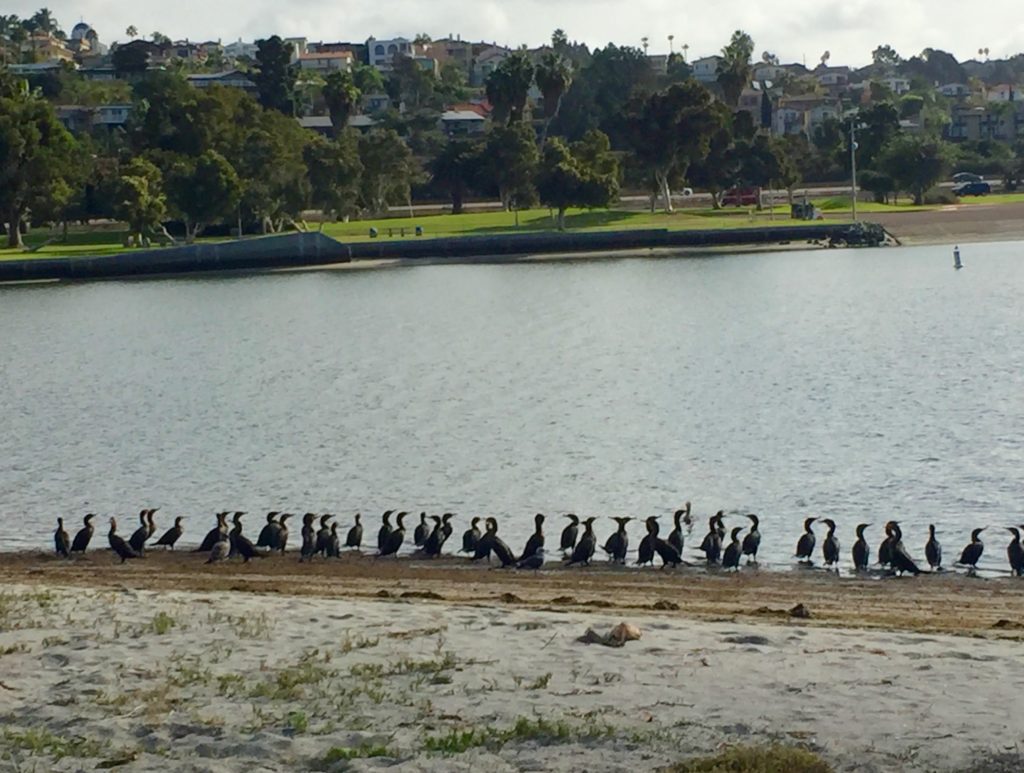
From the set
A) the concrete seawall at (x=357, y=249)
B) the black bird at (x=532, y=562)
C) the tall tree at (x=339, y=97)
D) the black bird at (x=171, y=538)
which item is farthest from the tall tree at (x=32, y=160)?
the black bird at (x=532, y=562)

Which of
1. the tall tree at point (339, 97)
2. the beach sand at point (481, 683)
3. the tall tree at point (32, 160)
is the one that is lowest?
the beach sand at point (481, 683)

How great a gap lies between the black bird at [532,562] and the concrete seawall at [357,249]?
262ft

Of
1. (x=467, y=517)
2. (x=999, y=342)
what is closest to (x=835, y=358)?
(x=999, y=342)

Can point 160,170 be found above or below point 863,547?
above

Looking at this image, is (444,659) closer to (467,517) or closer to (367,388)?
(467,517)

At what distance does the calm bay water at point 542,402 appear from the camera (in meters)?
32.6

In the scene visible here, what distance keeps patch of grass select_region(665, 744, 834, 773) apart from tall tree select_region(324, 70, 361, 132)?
128 m

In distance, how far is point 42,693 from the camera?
49.8ft

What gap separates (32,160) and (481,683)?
320 feet

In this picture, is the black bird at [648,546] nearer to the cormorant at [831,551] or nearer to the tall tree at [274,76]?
the cormorant at [831,551]

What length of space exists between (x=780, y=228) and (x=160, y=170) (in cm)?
3680

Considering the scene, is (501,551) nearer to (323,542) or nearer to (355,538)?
(323,542)

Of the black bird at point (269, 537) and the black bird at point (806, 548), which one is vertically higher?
the black bird at point (269, 537)

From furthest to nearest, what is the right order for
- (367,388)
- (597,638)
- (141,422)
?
(367,388) → (141,422) → (597,638)
